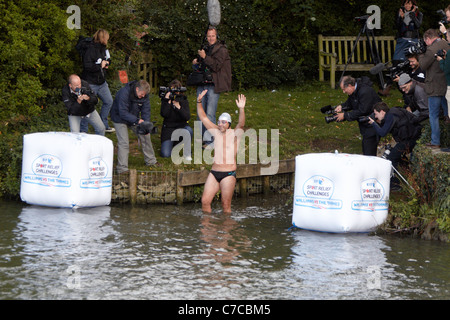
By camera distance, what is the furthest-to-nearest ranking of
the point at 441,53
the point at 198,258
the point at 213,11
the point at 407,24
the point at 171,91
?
1. the point at 407,24
2. the point at 213,11
3. the point at 171,91
4. the point at 441,53
5. the point at 198,258

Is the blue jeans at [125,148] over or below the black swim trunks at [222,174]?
over

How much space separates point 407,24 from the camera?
19.1 meters

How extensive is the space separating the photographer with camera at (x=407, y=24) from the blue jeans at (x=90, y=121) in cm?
806

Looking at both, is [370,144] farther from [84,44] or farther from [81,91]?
[84,44]

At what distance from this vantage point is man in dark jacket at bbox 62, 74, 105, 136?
14664 millimetres

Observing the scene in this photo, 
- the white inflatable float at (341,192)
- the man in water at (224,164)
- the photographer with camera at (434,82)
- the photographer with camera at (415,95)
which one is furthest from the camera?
the photographer with camera at (415,95)

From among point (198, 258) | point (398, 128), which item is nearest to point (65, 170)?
point (198, 258)

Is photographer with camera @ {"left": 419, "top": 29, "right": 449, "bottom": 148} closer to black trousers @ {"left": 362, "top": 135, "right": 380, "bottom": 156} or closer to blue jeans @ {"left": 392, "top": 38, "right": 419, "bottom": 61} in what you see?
black trousers @ {"left": 362, "top": 135, "right": 380, "bottom": 156}

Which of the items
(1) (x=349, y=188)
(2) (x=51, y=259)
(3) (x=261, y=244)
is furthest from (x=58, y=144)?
(1) (x=349, y=188)

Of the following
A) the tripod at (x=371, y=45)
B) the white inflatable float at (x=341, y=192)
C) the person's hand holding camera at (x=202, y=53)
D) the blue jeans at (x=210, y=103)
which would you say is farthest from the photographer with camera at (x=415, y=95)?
the tripod at (x=371, y=45)

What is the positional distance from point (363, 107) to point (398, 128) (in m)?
1.02

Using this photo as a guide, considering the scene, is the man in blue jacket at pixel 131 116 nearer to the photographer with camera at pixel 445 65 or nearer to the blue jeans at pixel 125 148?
the blue jeans at pixel 125 148

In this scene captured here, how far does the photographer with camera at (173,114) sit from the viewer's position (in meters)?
A: 15.6
